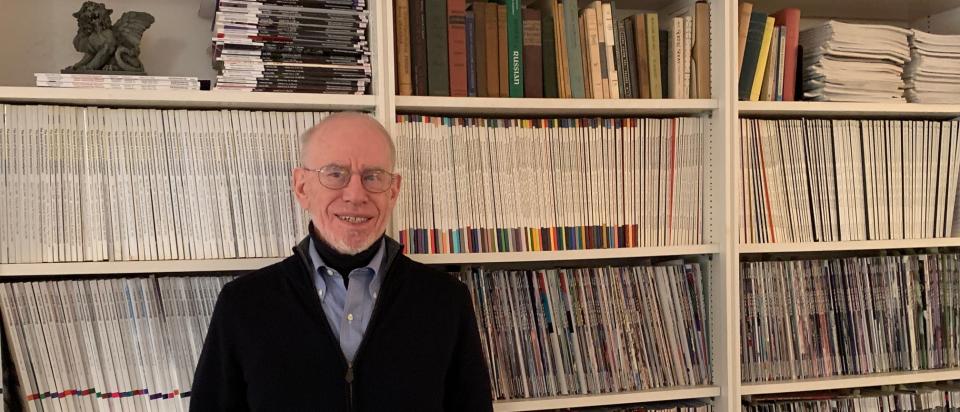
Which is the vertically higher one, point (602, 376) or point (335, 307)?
point (335, 307)

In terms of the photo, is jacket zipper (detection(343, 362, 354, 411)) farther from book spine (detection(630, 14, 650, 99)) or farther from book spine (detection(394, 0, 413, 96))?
book spine (detection(630, 14, 650, 99))

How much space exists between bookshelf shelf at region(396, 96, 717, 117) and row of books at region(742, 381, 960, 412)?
29.6 inches

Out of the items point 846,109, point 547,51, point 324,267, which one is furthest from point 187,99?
point 846,109

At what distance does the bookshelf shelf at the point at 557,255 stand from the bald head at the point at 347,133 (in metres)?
0.30

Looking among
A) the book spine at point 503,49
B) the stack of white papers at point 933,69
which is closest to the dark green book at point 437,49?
the book spine at point 503,49

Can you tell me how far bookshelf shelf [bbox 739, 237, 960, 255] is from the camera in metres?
Result: 2.03

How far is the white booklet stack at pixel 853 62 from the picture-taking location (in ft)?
6.91

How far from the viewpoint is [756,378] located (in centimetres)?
206

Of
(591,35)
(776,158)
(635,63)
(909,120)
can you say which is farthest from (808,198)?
(591,35)

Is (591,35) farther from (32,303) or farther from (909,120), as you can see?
(32,303)

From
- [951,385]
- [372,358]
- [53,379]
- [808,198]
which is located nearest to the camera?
[372,358]

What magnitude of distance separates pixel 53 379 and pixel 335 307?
60 cm

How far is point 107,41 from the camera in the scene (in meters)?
1.71

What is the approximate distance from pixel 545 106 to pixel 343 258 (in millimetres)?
605
